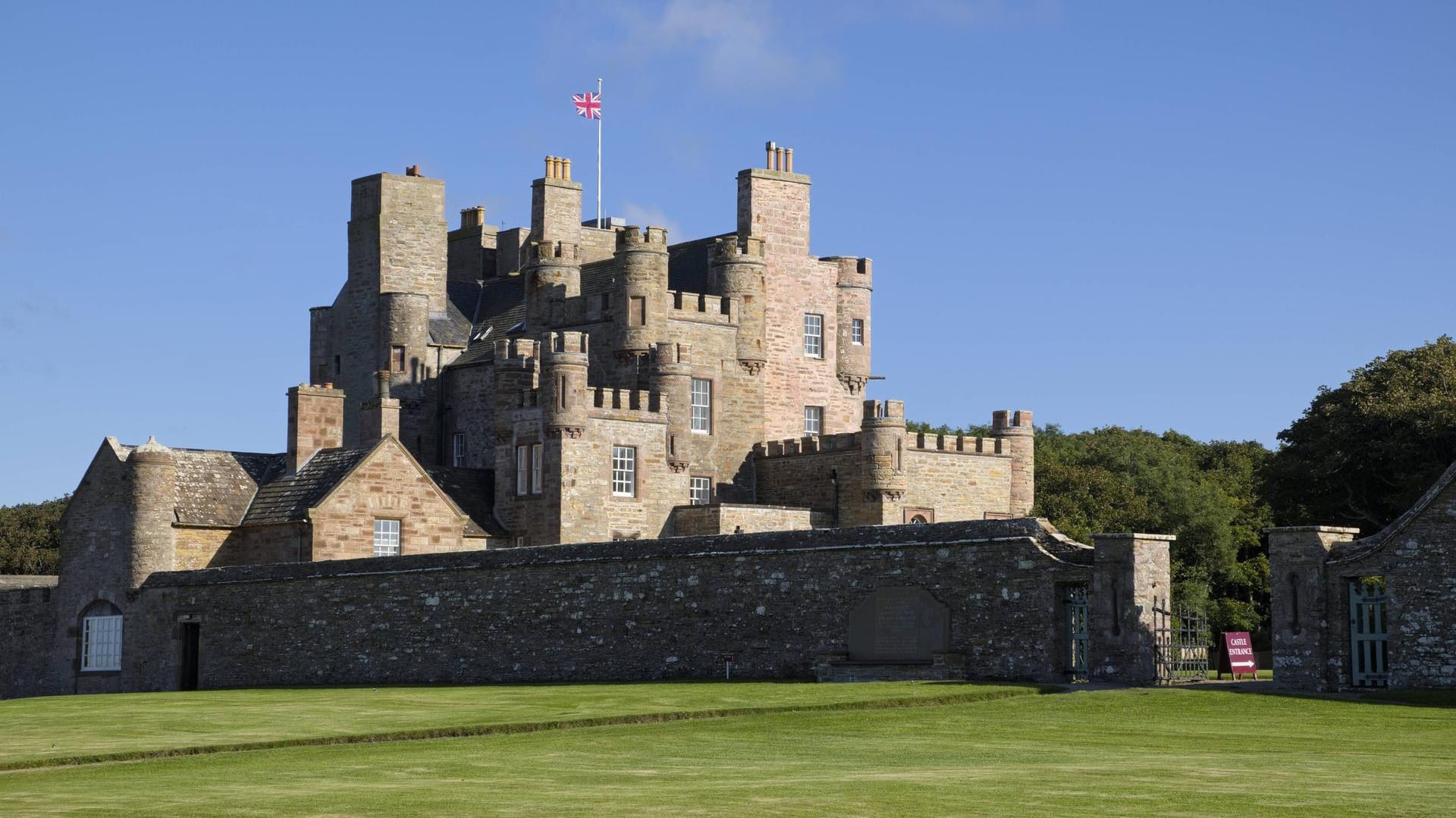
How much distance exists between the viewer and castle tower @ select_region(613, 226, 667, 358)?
6088cm

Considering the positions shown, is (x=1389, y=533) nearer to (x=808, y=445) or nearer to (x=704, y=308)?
(x=808, y=445)

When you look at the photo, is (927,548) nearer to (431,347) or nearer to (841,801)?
(841,801)

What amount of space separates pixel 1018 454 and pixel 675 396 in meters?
11.4

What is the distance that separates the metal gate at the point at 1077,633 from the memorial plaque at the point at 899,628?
2.17m

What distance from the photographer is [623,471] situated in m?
57.5

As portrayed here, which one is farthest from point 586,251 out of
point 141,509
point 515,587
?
point 515,587

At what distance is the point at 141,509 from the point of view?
49250 mm

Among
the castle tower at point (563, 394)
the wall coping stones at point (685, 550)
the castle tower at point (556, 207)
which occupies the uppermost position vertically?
the castle tower at point (556, 207)

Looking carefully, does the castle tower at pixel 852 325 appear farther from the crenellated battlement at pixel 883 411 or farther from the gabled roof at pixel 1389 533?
the gabled roof at pixel 1389 533

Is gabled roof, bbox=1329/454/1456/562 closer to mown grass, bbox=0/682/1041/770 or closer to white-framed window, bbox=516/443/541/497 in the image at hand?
mown grass, bbox=0/682/1041/770

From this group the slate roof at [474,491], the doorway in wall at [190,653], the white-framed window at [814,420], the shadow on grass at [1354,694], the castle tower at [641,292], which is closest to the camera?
the shadow on grass at [1354,694]

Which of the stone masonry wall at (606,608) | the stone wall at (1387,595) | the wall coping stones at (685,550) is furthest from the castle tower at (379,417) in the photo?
→ the stone wall at (1387,595)

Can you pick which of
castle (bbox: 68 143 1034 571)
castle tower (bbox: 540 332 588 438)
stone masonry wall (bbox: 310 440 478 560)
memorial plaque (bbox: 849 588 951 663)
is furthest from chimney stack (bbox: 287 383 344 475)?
memorial plaque (bbox: 849 588 951 663)

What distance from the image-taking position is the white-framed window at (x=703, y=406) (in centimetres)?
6212
